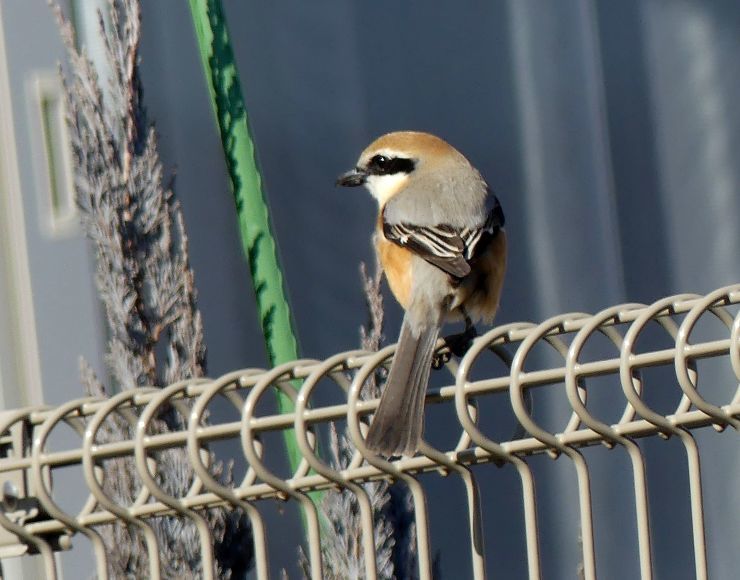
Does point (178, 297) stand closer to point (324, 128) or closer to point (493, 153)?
point (324, 128)

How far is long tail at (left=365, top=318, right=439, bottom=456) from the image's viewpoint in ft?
6.13

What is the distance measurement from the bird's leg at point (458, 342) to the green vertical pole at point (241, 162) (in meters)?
0.81

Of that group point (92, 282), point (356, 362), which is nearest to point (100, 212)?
point (92, 282)

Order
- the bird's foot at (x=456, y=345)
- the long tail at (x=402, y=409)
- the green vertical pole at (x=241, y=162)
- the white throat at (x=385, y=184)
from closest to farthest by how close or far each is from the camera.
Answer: the long tail at (x=402, y=409), the bird's foot at (x=456, y=345), the white throat at (x=385, y=184), the green vertical pole at (x=241, y=162)

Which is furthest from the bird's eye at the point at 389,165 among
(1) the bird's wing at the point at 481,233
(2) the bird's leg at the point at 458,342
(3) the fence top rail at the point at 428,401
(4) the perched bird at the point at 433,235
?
(3) the fence top rail at the point at 428,401

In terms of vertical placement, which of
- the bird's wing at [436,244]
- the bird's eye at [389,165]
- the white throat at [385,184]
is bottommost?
the bird's wing at [436,244]

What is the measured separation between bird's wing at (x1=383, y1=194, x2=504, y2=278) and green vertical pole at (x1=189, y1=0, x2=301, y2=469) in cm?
67

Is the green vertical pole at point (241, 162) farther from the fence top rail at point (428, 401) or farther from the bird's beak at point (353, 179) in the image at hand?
the fence top rail at point (428, 401)

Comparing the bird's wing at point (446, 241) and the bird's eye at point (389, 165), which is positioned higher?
the bird's eye at point (389, 165)

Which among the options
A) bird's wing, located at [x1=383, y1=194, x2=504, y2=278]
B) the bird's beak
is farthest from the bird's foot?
the bird's beak

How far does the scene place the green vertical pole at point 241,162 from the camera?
404cm

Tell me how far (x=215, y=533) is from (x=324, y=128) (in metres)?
1.63

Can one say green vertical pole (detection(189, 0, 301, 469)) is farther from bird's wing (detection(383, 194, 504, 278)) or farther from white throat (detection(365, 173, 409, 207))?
bird's wing (detection(383, 194, 504, 278))

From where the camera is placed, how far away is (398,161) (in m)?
3.82
